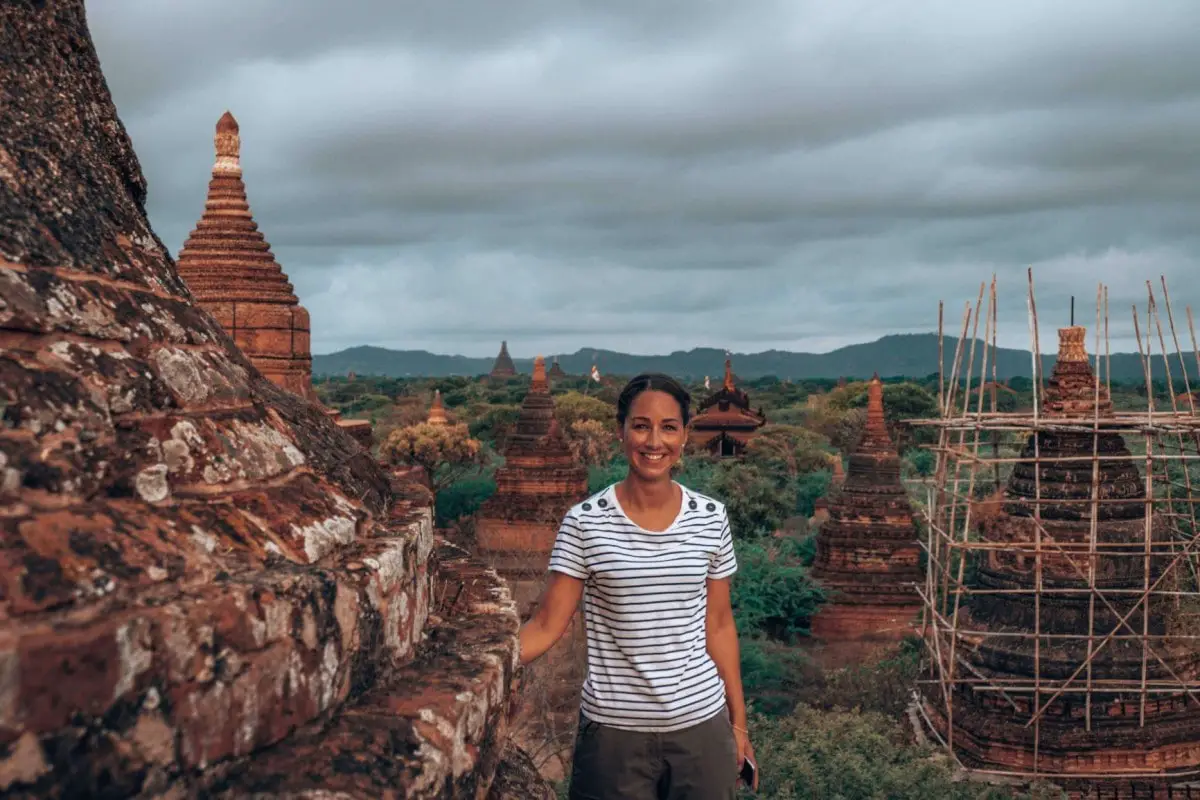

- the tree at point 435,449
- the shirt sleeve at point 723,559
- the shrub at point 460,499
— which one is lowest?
the shrub at point 460,499

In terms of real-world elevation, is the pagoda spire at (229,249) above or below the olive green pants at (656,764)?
above

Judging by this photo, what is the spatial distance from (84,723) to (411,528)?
1110 millimetres

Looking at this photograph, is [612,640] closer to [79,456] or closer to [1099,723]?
[79,456]

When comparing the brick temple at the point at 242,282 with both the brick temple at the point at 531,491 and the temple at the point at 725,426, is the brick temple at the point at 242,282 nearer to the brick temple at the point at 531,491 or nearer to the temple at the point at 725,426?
the brick temple at the point at 531,491

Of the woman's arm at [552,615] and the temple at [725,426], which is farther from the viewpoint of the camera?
the temple at [725,426]

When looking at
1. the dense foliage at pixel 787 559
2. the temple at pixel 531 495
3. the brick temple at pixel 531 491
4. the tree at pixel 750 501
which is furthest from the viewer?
the tree at pixel 750 501

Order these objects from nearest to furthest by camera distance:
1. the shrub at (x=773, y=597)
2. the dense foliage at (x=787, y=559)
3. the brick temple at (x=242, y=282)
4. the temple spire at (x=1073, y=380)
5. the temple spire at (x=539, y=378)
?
1. the dense foliage at (x=787, y=559)
2. the brick temple at (x=242, y=282)
3. the temple spire at (x=1073, y=380)
4. the shrub at (x=773, y=597)
5. the temple spire at (x=539, y=378)

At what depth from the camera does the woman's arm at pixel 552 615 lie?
9.84 ft

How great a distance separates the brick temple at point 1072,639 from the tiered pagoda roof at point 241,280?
24.2 ft

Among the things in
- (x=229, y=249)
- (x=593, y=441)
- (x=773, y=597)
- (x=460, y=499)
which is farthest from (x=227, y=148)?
(x=593, y=441)

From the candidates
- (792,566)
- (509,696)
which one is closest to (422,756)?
(509,696)

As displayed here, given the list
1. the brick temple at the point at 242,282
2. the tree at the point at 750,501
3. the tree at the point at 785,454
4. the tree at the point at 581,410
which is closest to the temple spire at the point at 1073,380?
the brick temple at the point at 242,282

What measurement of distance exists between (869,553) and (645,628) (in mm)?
19064

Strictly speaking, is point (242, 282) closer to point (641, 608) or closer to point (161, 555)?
point (641, 608)
